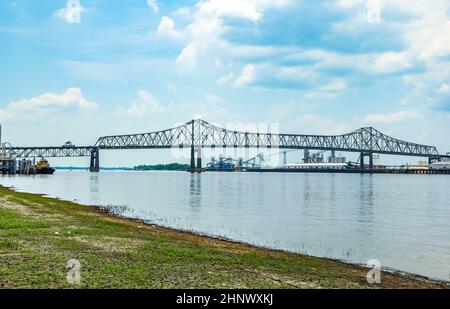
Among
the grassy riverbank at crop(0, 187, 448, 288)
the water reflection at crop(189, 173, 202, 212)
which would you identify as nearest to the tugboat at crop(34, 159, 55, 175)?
the water reflection at crop(189, 173, 202, 212)

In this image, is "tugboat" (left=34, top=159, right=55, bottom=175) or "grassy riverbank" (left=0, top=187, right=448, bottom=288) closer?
"grassy riverbank" (left=0, top=187, right=448, bottom=288)

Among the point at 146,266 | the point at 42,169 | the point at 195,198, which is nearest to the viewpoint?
the point at 146,266

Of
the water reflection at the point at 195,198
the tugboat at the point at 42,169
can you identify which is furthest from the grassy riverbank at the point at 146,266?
the tugboat at the point at 42,169

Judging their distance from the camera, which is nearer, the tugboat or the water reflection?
the water reflection

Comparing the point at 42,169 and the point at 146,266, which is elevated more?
the point at 42,169

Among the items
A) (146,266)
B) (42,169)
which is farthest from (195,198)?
(42,169)

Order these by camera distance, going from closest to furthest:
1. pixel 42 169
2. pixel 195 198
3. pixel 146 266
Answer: pixel 146 266 → pixel 195 198 → pixel 42 169

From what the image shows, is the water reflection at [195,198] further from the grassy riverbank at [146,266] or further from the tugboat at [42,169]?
the tugboat at [42,169]

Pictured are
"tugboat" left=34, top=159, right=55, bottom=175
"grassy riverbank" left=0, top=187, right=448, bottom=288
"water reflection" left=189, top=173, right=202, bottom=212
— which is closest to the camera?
"grassy riverbank" left=0, top=187, right=448, bottom=288

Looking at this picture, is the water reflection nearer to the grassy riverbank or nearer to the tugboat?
the grassy riverbank

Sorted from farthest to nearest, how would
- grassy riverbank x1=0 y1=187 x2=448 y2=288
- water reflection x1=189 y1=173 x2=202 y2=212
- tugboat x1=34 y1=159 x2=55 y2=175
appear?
tugboat x1=34 y1=159 x2=55 y2=175, water reflection x1=189 y1=173 x2=202 y2=212, grassy riverbank x1=0 y1=187 x2=448 y2=288

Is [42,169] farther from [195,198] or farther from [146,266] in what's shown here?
[146,266]

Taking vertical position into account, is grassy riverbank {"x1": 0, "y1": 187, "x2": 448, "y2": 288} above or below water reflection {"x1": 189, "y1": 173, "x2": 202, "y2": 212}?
above
